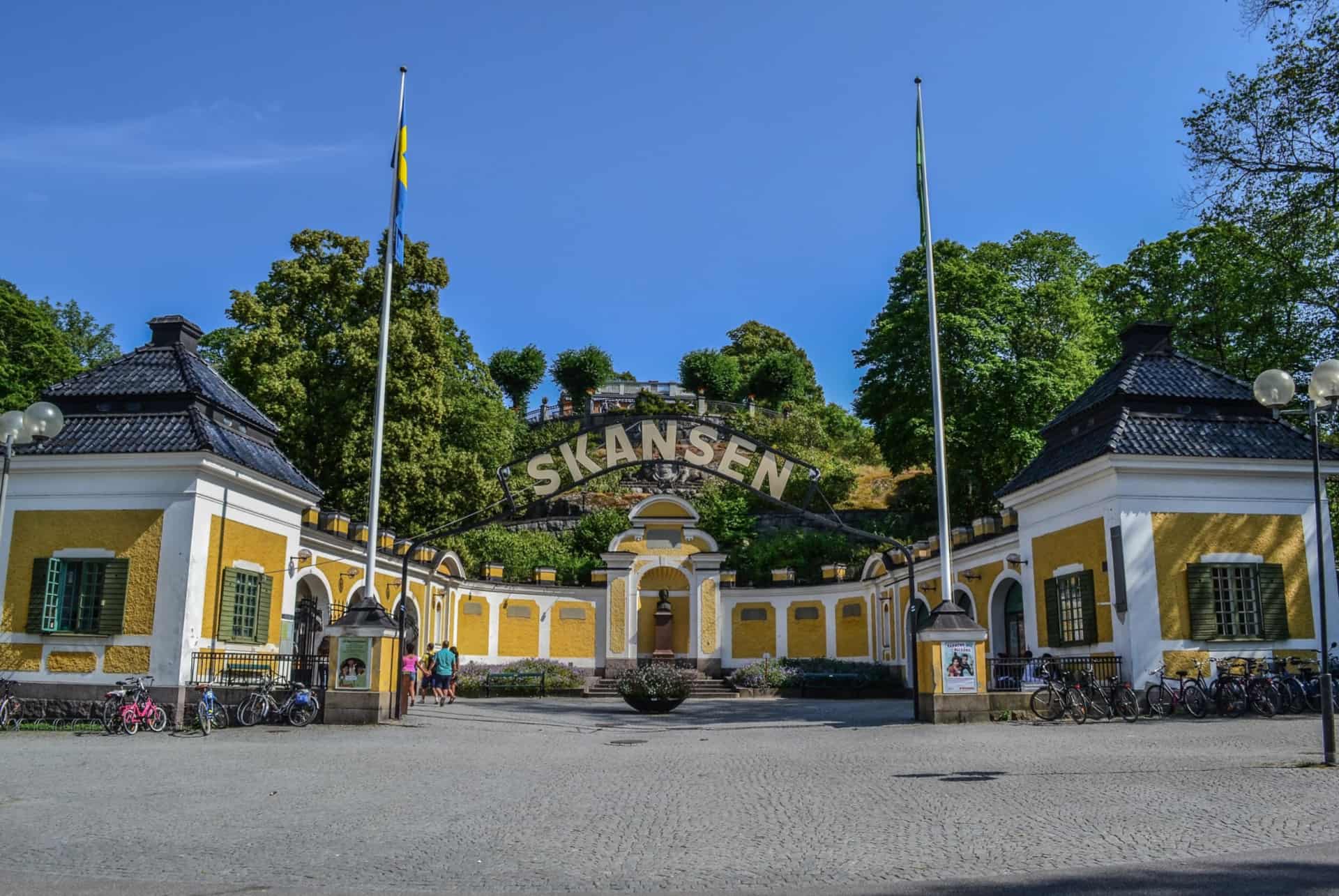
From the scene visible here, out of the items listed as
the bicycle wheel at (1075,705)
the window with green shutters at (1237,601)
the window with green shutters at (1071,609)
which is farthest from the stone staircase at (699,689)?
the window with green shutters at (1237,601)

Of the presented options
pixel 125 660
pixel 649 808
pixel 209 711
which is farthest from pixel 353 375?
pixel 649 808

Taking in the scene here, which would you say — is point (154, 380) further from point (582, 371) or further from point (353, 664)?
point (582, 371)

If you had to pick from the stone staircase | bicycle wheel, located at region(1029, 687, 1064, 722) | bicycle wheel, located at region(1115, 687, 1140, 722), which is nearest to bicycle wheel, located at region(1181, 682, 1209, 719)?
bicycle wheel, located at region(1115, 687, 1140, 722)

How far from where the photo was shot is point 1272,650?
63.0ft

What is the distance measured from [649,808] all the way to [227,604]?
12692 millimetres

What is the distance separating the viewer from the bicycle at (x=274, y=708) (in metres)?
17.5

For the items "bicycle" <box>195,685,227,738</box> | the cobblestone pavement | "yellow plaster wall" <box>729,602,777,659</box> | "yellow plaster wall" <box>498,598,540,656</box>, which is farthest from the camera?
"yellow plaster wall" <box>729,602,777,659</box>

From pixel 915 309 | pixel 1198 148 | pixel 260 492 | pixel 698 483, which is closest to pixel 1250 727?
pixel 1198 148

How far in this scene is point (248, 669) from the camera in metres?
18.6

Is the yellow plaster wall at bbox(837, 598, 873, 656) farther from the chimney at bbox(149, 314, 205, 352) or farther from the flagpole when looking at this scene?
the chimney at bbox(149, 314, 205, 352)

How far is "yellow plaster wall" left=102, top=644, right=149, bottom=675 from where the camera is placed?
18094 mm

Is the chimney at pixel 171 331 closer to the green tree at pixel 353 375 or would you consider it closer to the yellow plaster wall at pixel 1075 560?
the green tree at pixel 353 375

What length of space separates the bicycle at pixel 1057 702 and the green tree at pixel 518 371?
62207 mm

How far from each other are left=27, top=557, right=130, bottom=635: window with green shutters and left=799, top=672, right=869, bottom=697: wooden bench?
64.9ft
